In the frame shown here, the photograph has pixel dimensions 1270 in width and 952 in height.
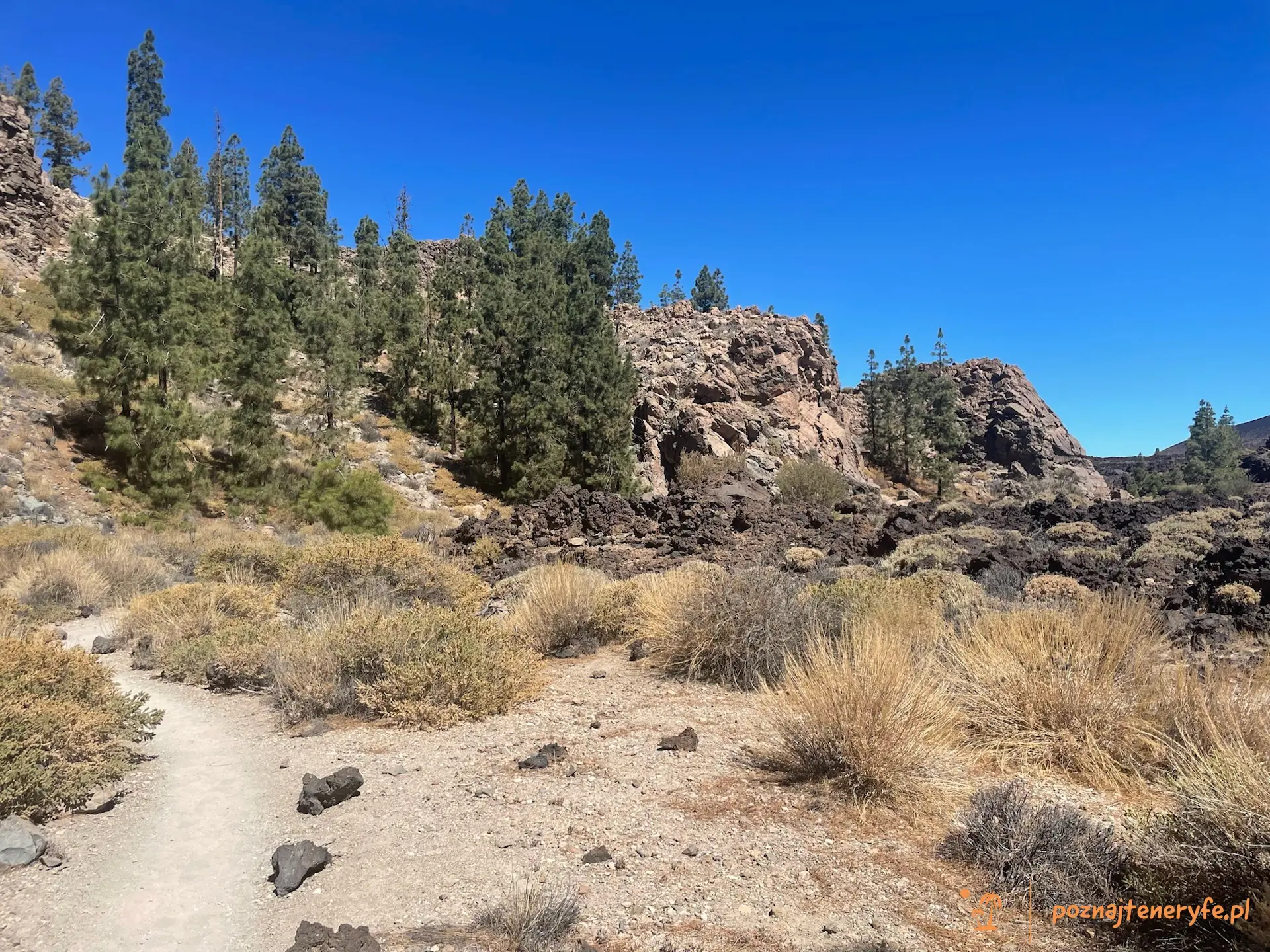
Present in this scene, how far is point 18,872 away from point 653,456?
33927 millimetres

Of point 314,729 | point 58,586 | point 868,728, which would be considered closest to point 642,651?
point 314,729

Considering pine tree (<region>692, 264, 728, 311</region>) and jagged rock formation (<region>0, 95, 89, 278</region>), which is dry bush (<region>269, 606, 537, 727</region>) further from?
pine tree (<region>692, 264, 728, 311</region>)

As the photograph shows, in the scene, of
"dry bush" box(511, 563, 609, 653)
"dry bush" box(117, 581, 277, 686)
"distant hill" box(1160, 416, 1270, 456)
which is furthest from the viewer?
"distant hill" box(1160, 416, 1270, 456)

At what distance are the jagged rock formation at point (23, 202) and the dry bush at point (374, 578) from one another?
35889 mm

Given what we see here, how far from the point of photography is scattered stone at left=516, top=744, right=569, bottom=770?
5.32 m

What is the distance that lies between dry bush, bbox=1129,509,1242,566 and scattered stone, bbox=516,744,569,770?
41.5 ft

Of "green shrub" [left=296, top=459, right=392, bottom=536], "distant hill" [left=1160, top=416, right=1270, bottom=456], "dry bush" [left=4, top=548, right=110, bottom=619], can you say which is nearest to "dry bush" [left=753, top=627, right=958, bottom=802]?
"dry bush" [left=4, top=548, right=110, bottom=619]

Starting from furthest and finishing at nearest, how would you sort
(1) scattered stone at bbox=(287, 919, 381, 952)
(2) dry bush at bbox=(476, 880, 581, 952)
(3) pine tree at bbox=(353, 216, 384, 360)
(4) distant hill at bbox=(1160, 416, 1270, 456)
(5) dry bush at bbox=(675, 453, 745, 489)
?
(4) distant hill at bbox=(1160, 416, 1270, 456), (3) pine tree at bbox=(353, 216, 384, 360), (5) dry bush at bbox=(675, 453, 745, 489), (2) dry bush at bbox=(476, 880, 581, 952), (1) scattered stone at bbox=(287, 919, 381, 952)

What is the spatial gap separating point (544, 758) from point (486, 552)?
41.3ft

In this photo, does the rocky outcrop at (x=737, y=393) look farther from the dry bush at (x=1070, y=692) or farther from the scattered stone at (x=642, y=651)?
the dry bush at (x=1070, y=692)

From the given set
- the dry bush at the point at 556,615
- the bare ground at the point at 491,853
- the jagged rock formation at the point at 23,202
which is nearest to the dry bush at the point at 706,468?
the dry bush at the point at 556,615

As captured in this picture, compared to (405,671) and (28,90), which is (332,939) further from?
(28,90)

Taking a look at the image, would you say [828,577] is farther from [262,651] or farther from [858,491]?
[858,491]

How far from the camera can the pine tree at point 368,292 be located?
131 ft
